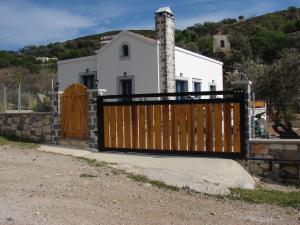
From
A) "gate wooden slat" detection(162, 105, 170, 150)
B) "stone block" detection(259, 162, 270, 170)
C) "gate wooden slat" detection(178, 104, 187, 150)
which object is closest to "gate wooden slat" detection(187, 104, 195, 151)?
"gate wooden slat" detection(178, 104, 187, 150)

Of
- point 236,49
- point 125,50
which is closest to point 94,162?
point 125,50

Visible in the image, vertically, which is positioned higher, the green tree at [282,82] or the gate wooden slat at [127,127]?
the green tree at [282,82]

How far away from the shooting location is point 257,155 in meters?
10.7

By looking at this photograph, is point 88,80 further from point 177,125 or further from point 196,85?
point 177,125

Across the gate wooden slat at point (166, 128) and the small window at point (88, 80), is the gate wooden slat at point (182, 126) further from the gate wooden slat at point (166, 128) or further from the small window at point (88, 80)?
the small window at point (88, 80)

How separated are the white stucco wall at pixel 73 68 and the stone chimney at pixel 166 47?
14.7ft

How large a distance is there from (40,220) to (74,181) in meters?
2.52

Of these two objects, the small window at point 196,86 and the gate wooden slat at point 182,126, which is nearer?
the gate wooden slat at point 182,126

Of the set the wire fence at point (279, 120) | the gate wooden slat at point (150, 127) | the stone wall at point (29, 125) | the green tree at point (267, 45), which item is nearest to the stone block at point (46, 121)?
the stone wall at point (29, 125)

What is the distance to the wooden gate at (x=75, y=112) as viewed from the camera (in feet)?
41.5

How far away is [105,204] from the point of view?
22.1 ft

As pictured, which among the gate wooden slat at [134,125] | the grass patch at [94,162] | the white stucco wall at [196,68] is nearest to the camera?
the grass patch at [94,162]

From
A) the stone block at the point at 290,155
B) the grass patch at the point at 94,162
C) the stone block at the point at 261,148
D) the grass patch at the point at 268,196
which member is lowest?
the grass patch at the point at 268,196

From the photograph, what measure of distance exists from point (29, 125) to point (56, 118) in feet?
4.81
